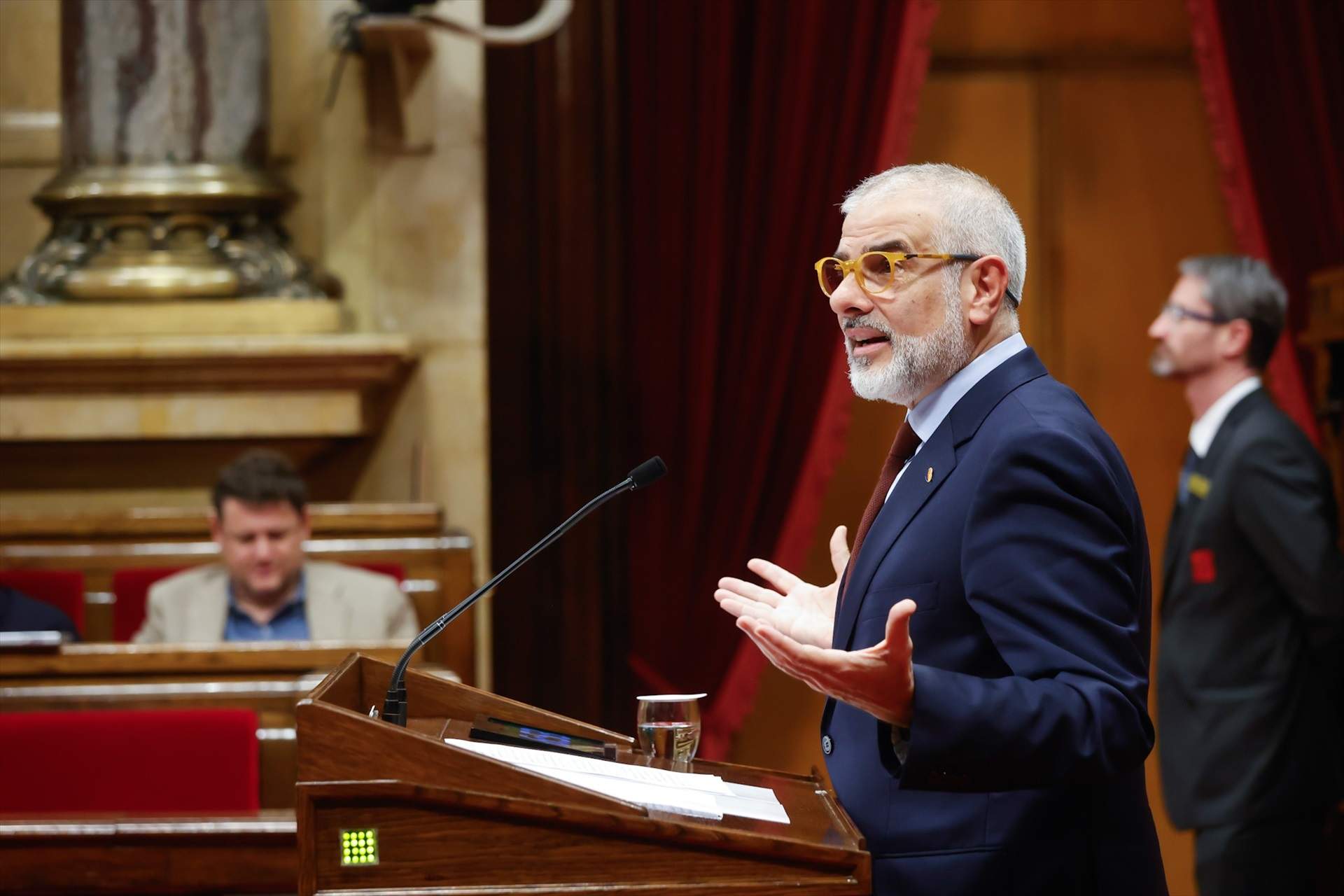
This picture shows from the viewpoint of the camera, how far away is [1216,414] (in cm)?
348

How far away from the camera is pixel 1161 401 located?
181 inches

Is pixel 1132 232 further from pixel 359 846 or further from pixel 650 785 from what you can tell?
pixel 359 846

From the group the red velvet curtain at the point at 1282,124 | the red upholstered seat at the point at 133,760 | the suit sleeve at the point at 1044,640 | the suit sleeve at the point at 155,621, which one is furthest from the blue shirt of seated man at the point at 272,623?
the red velvet curtain at the point at 1282,124

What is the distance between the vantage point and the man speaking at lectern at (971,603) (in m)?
1.34

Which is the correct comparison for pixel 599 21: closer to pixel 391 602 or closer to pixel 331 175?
pixel 331 175

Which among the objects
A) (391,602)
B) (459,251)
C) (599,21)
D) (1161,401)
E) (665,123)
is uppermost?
(599,21)

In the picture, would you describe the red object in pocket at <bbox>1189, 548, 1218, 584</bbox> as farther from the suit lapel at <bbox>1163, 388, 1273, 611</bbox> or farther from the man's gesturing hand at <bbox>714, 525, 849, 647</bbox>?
the man's gesturing hand at <bbox>714, 525, 849, 647</bbox>

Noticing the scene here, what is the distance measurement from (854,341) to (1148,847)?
601 mm

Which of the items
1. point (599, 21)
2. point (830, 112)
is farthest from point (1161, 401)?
point (599, 21)

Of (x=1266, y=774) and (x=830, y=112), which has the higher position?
(x=830, y=112)

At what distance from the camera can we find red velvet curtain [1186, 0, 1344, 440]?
14.1ft

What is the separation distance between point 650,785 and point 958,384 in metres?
0.55

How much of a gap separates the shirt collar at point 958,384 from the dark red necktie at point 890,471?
4 cm

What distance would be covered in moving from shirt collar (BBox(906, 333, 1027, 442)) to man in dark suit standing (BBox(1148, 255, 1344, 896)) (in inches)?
70.9
